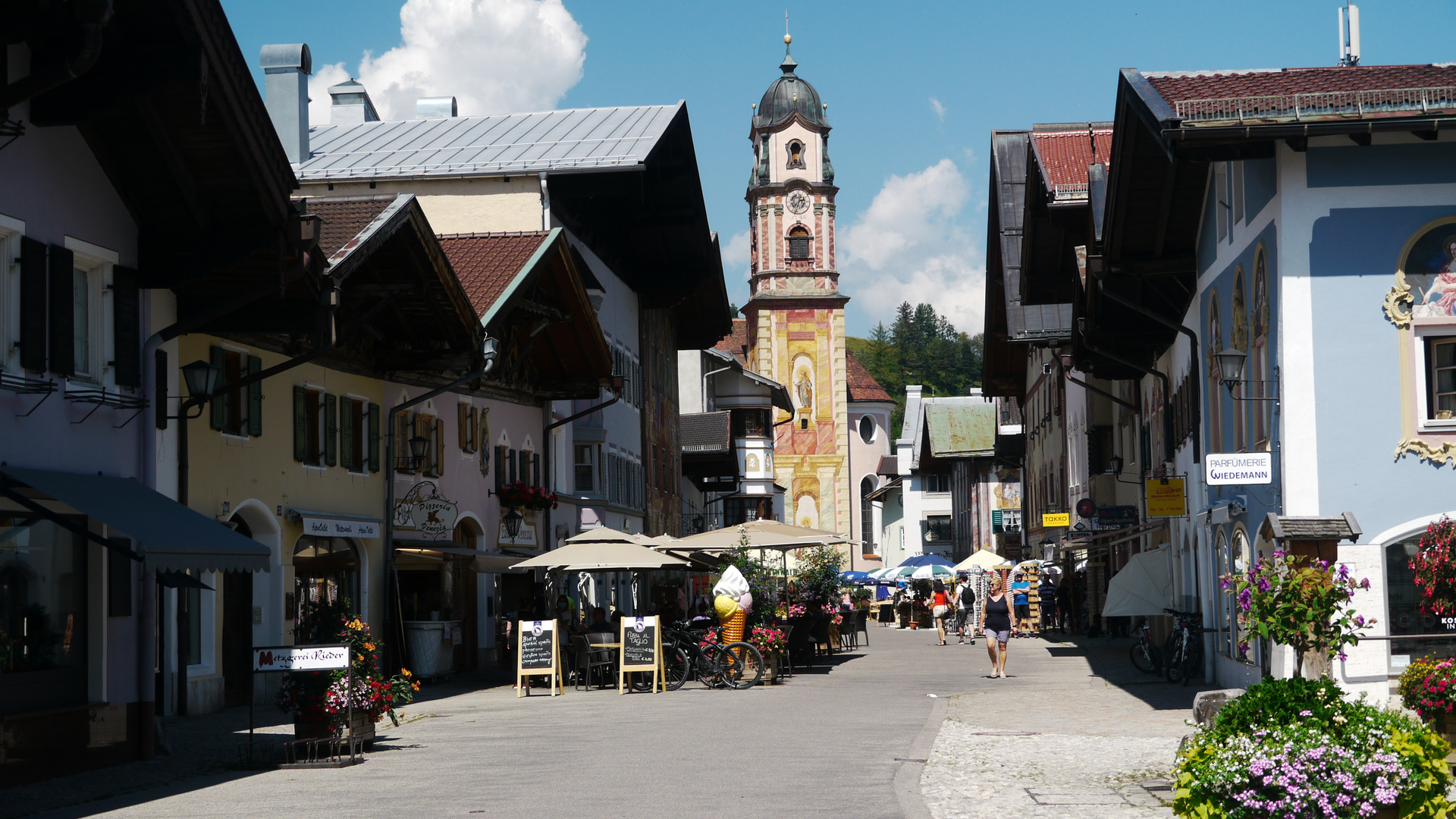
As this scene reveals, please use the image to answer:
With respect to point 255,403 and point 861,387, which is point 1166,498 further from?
point 861,387

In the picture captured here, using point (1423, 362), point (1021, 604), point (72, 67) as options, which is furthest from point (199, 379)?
point (1021, 604)

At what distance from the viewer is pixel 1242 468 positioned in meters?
15.9

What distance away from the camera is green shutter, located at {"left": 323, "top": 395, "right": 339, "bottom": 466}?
69.7 feet

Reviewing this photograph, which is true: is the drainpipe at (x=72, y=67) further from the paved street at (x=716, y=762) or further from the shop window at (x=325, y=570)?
the shop window at (x=325, y=570)

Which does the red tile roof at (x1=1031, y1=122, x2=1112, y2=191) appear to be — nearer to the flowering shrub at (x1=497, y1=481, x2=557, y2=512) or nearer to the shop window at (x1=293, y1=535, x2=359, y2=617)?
the flowering shrub at (x1=497, y1=481, x2=557, y2=512)

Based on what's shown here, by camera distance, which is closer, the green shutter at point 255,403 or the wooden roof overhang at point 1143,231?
the wooden roof overhang at point 1143,231

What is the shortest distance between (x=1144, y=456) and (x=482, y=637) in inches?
487

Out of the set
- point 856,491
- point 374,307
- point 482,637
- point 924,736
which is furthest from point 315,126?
point 856,491

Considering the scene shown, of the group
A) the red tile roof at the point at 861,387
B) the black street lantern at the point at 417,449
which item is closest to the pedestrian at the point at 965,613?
the black street lantern at the point at 417,449

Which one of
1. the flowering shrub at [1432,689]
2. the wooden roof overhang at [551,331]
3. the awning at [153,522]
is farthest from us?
the wooden roof overhang at [551,331]

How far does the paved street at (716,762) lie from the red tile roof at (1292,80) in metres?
6.47

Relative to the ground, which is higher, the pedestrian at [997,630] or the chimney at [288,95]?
the chimney at [288,95]

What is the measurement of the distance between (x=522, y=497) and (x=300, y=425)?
8.31 metres

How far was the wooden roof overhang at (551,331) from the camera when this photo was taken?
25.5 meters
